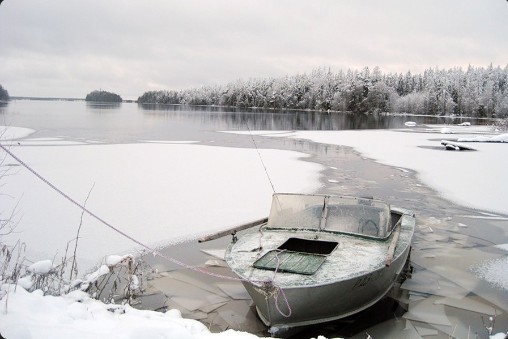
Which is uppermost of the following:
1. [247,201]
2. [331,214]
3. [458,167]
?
[331,214]

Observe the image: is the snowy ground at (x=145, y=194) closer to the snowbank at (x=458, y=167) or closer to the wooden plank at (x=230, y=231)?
the snowbank at (x=458, y=167)

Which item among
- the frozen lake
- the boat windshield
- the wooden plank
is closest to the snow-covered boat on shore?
the boat windshield

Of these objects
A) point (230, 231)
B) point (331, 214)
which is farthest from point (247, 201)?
point (331, 214)

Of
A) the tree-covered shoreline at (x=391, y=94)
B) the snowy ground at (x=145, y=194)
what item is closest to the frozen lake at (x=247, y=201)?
the snowy ground at (x=145, y=194)

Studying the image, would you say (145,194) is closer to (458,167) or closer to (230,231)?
(230,231)

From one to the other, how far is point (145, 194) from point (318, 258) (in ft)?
25.5

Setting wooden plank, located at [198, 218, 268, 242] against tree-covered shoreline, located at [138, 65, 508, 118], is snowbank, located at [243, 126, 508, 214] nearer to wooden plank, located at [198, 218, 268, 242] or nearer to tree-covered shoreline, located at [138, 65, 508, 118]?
wooden plank, located at [198, 218, 268, 242]

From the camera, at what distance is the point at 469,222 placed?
11125 millimetres

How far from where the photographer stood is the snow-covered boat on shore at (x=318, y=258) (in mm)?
5535

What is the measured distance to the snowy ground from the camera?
4.80 meters

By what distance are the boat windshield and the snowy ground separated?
2605mm

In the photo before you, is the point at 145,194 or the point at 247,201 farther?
the point at 145,194

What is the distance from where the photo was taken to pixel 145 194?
12.8 metres

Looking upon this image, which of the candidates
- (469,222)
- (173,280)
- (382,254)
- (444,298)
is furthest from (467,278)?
(173,280)
